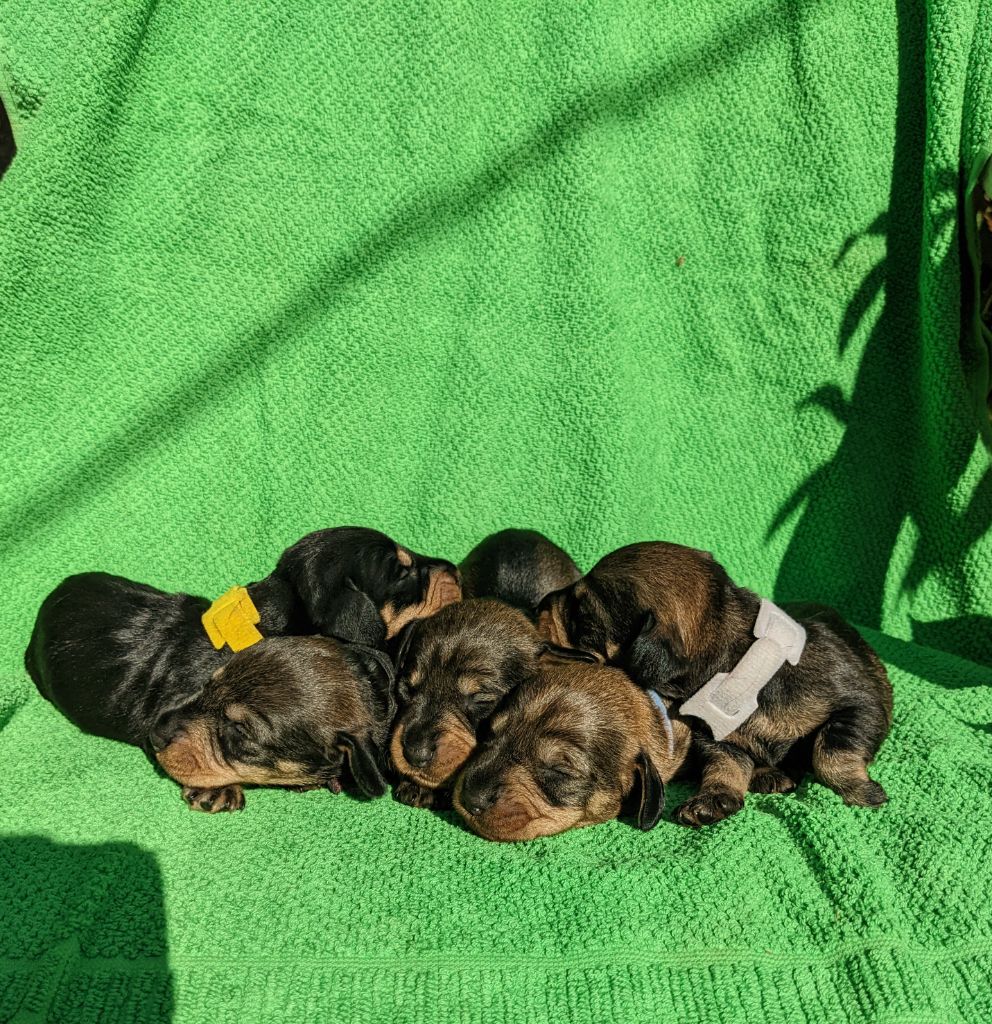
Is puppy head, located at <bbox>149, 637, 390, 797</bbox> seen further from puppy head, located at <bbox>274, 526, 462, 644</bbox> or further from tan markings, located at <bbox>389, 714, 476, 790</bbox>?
puppy head, located at <bbox>274, 526, 462, 644</bbox>

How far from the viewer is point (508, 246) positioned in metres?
4.12

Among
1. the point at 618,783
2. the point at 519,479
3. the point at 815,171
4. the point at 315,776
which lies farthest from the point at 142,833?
the point at 815,171

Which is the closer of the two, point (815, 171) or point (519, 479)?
point (815, 171)

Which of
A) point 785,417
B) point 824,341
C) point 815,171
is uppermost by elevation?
point 815,171

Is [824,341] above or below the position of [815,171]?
below

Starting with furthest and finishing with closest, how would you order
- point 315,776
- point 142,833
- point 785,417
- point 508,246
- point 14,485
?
point 785,417 < point 508,246 < point 14,485 < point 315,776 < point 142,833

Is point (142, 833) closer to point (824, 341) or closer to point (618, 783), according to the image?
point (618, 783)

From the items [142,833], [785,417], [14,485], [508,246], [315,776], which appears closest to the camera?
[142,833]

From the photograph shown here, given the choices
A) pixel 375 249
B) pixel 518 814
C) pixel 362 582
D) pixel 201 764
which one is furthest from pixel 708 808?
pixel 375 249

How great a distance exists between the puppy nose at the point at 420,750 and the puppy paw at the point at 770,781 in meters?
1.22

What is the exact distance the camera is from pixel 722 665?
3.35m

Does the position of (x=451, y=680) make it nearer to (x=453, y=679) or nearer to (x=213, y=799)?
(x=453, y=679)

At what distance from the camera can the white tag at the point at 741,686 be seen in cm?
329

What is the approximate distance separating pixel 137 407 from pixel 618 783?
8.43 ft
